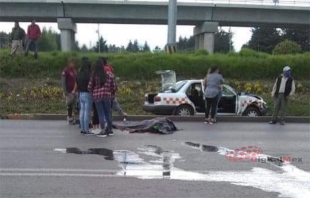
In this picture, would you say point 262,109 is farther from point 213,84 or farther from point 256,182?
point 256,182

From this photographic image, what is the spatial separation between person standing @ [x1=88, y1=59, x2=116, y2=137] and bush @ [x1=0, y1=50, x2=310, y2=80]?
12472mm

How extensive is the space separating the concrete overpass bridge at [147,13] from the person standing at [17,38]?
16.2m

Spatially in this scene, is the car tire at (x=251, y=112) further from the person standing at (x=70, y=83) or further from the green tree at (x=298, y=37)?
the green tree at (x=298, y=37)

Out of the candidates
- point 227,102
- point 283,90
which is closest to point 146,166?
point 283,90

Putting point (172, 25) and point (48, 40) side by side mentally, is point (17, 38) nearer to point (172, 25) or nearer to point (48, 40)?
point (172, 25)

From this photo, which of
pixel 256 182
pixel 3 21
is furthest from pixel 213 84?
pixel 3 21

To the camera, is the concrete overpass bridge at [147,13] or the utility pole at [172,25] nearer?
the utility pole at [172,25]

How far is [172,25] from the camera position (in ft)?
83.1

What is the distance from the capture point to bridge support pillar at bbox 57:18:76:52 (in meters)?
41.3

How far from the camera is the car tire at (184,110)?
1569 cm

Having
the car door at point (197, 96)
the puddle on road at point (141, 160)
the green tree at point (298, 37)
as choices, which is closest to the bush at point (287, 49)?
the car door at point (197, 96)

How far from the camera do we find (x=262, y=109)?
52.8 ft

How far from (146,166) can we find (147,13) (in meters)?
35.1

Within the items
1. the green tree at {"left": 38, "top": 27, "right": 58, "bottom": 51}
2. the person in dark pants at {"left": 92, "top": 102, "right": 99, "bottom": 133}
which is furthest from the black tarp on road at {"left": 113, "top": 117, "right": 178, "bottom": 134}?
the green tree at {"left": 38, "top": 27, "right": 58, "bottom": 51}
